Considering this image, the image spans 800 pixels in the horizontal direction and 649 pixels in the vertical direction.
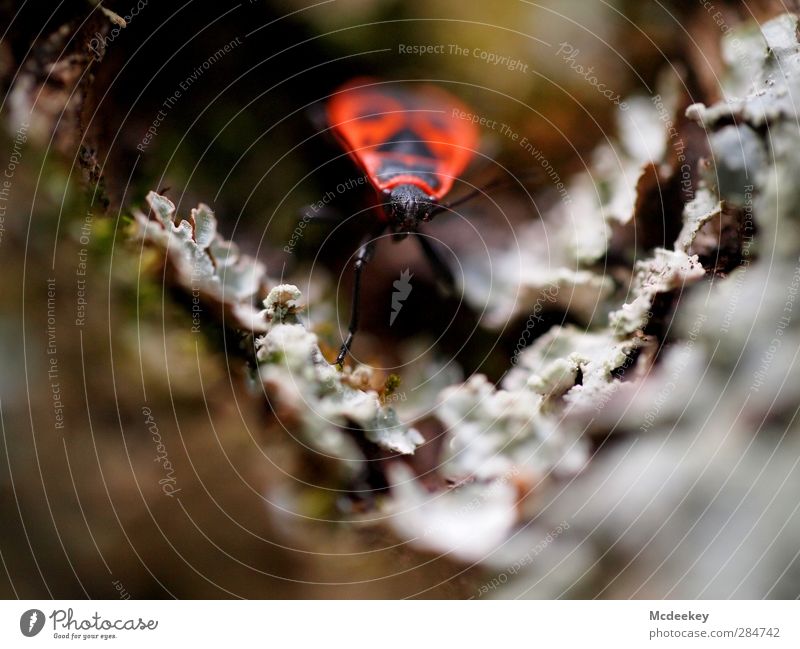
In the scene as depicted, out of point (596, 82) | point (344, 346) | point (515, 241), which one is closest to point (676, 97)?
point (596, 82)

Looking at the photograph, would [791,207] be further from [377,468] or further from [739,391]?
[377,468]
